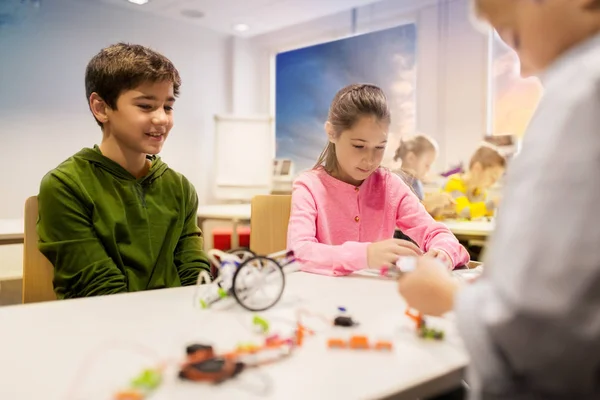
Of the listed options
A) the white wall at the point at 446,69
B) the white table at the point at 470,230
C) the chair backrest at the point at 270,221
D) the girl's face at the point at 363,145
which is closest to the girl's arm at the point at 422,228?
the girl's face at the point at 363,145

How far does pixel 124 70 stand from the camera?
46.6 inches

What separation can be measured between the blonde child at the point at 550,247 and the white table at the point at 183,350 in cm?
14

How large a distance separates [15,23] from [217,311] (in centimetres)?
408

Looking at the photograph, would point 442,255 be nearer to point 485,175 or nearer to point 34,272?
point 34,272

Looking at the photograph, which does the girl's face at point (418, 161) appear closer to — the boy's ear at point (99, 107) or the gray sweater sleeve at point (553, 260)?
the boy's ear at point (99, 107)

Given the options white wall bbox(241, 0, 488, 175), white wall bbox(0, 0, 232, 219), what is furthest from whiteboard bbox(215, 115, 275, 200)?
white wall bbox(241, 0, 488, 175)

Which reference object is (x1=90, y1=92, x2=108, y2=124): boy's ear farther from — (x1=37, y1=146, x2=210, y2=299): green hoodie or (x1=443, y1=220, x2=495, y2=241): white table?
(x1=443, y1=220, x2=495, y2=241): white table

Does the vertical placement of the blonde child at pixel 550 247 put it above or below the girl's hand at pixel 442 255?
above

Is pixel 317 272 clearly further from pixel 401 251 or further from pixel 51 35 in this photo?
pixel 51 35

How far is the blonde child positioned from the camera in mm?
308

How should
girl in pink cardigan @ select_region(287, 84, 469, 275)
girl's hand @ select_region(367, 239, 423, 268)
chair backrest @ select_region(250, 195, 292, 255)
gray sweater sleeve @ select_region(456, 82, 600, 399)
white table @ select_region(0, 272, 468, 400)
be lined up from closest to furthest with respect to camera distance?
1. gray sweater sleeve @ select_region(456, 82, 600, 399)
2. white table @ select_region(0, 272, 468, 400)
3. girl's hand @ select_region(367, 239, 423, 268)
4. girl in pink cardigan @ select_region(287, 84, 469, 275)
5. chair backrest @ select_region(250, 195, 292, 255)

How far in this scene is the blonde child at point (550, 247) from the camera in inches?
12.1

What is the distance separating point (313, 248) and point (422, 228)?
357 millimetres

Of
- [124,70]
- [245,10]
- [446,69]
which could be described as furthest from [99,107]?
[245,10]
